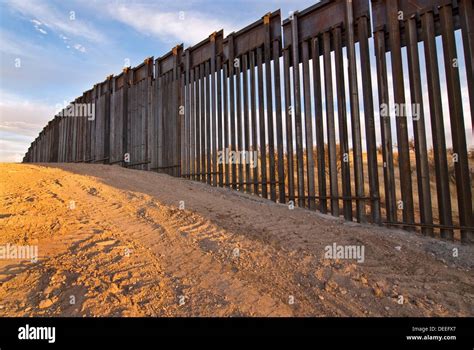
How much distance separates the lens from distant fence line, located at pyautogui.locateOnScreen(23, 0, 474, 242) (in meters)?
5.46

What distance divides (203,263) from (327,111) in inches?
180

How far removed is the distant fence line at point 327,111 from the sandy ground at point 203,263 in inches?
40.9

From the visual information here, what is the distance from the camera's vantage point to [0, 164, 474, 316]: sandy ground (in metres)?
2.89

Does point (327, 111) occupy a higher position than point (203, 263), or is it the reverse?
point (327, 111)

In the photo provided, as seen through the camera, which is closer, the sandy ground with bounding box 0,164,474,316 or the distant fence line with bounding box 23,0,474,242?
the sandy ground with bounding box 0,164,474,316

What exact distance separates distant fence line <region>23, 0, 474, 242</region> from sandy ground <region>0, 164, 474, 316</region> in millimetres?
1039

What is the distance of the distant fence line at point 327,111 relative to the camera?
5.46 meters

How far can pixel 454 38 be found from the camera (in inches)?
214

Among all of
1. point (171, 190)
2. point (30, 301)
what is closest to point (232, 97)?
point (171, 190)

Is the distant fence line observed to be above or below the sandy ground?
above

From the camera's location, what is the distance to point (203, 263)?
12.0 ft

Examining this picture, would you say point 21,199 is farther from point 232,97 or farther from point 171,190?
point 232,97
